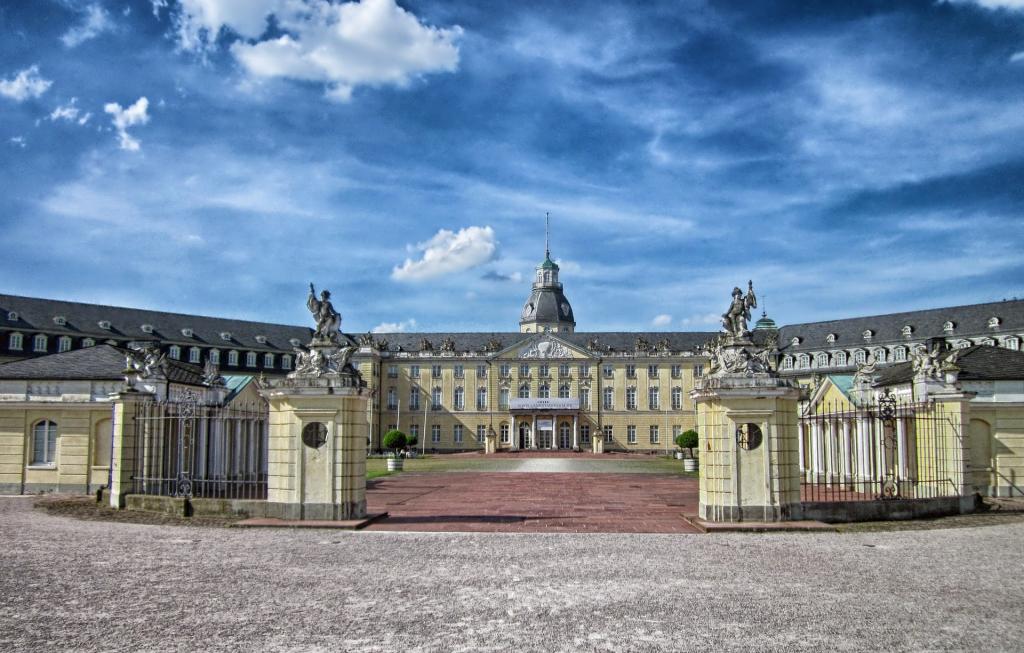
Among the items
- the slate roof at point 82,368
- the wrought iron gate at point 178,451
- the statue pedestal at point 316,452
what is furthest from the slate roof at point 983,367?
the slate roof at point 82,368

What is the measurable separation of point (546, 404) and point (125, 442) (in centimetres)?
6486

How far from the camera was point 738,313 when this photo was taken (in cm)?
1909

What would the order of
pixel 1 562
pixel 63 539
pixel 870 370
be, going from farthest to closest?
pixel 870 370 → pixel 63 539 → pixel 1 562

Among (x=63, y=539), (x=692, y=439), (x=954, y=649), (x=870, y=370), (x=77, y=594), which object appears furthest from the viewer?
(x=692, y=439)

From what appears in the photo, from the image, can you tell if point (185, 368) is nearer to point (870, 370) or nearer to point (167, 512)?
point (167, 512)

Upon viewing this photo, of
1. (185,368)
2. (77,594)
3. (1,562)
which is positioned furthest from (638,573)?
(185,368)

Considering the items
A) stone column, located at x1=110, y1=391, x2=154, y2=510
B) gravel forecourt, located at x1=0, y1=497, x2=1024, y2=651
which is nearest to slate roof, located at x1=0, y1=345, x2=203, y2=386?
stone column, located at x1=110, y1=391, x2=154, y2=510

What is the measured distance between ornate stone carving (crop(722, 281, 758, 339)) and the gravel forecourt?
4.75 meters

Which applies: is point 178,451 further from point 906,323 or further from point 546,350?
point 906,323

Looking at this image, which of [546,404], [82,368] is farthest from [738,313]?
[546,404]

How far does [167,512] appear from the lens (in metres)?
19.9

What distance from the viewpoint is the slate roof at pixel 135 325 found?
228ft

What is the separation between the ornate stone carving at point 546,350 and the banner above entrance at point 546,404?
4788 millimetres

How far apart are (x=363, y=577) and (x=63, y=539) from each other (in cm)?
726
